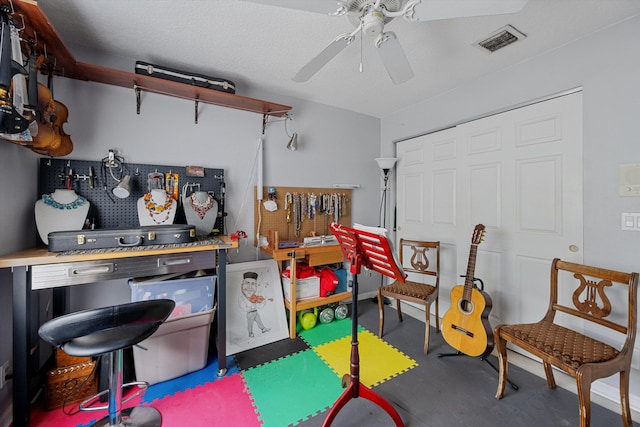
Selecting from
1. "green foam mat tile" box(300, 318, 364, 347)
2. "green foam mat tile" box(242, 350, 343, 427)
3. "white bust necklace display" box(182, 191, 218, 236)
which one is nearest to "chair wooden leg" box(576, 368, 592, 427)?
"green foam mat tile" box(242, 350, 343, 427)

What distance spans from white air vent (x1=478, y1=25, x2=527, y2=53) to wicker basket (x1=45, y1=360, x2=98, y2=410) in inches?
139

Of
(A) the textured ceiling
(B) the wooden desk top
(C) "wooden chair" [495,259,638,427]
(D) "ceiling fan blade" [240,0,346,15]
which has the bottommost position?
(C) "wooden chair" [495,259,638,427]

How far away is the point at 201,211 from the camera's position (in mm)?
2182

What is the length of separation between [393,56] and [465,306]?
1922mm

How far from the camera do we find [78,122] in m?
1.87

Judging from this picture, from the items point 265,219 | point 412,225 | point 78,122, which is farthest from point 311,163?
point 78,122

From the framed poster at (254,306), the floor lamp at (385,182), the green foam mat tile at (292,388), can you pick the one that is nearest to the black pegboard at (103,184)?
the framed poster at (254,306)

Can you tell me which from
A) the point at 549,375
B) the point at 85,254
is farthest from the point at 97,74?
the point at 549,375

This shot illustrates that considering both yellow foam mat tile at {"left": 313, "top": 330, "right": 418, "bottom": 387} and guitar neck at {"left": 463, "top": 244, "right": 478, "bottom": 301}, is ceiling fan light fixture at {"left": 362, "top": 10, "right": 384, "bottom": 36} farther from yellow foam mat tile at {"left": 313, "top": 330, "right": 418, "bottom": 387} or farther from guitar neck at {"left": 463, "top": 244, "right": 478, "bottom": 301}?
yellow foam mat tile at {"left": 313, "top": 330, "right": 418, "bottom": 387}

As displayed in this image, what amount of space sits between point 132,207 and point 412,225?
2.91 meters

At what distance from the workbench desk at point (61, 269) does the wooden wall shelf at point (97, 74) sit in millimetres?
1217

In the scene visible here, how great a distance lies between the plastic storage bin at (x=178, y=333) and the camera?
1.73 metres

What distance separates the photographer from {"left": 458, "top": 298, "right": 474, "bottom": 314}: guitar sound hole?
6.49ft

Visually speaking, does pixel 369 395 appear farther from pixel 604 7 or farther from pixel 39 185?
pixel 604 7
